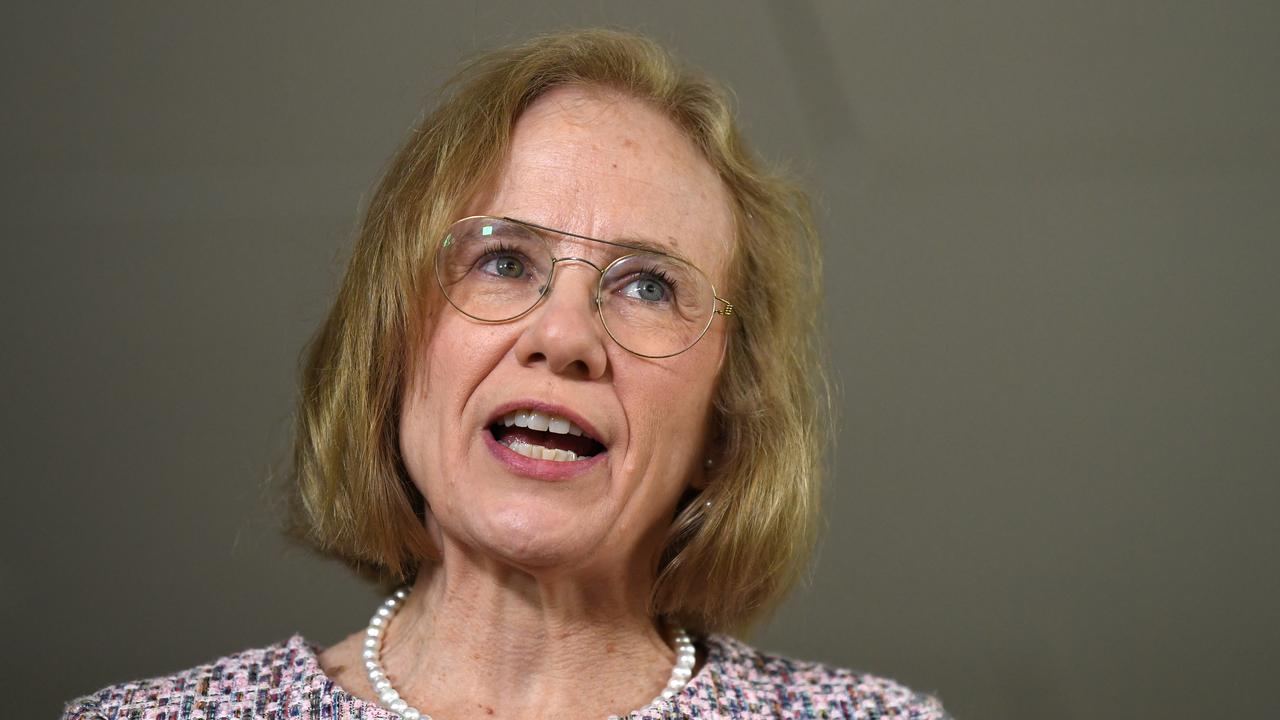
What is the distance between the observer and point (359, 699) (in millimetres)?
2059

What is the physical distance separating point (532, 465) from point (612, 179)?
429 mm

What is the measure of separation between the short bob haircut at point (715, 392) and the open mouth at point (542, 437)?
7.6 inches

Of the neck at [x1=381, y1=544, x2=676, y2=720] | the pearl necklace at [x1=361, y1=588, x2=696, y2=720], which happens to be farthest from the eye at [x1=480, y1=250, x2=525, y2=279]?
the pearl necklace at [x1=361, y1=588, x2=696, y2=720]

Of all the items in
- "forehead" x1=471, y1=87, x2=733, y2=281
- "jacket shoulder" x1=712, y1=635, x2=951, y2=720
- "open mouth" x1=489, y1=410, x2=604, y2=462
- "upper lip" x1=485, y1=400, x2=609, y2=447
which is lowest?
"jacket shoulder" x1=712, y1=635, x2=951, y2=720

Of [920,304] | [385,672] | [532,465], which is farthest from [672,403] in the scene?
[920,304]

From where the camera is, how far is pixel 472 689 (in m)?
2.09

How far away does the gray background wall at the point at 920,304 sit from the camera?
3.21m

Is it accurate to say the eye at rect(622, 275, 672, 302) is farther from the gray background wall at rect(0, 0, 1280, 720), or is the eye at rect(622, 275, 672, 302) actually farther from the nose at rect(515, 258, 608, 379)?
the gray background wall at rect(0, 0, 1280, 720)

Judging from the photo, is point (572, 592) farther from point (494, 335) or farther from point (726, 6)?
point (726, 6)

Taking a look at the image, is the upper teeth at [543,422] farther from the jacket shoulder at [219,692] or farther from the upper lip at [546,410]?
the jacket shoulder at [219,692]

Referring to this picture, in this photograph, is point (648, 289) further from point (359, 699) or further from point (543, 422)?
point (359, 699)

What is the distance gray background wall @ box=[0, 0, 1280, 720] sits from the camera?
321 centimetres

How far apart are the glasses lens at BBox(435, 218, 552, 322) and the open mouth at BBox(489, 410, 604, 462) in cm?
14

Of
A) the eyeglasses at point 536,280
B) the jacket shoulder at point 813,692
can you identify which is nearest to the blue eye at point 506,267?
the eyeglasses at point 536,280
